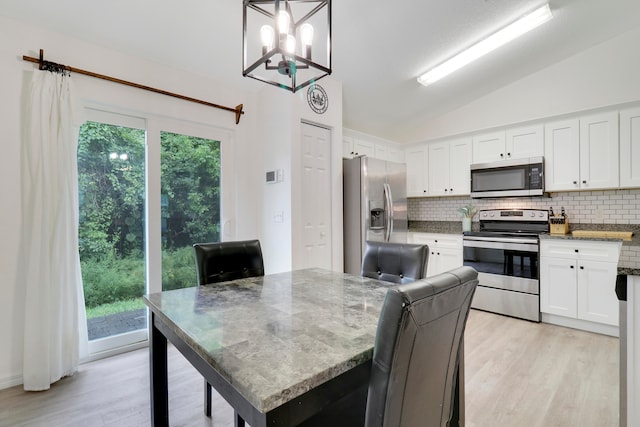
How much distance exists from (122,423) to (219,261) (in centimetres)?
102

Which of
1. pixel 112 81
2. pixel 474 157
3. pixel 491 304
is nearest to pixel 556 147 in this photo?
pixel 474 157

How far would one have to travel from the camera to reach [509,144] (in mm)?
3748

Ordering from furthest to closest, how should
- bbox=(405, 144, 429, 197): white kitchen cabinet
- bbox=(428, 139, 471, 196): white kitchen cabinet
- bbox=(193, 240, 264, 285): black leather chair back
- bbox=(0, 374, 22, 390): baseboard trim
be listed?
bbox=(405, 144, 429, 197): white kitchen cabinet, bbox=(428, 139, 471, 196): white kitchen cabinet, bbox=(0, 374, 22, 390): baseboard trim, bbox=(193, 240, 264, 285): black leather chair back

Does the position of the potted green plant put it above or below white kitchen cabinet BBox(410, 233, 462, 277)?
above

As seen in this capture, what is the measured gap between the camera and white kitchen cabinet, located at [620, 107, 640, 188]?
296 cm

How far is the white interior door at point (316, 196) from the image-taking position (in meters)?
3.14

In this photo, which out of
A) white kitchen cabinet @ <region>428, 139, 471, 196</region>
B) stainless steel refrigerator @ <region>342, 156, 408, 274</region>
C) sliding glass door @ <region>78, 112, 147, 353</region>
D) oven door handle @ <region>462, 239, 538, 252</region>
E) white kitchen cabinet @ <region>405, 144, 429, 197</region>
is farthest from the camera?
white kitchen cabinet @ <region>405, 144, 429, 197</region>

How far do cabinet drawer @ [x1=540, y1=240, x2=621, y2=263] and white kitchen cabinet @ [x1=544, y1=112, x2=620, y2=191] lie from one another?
674 millimetres

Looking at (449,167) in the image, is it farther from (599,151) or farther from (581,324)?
(581,324)

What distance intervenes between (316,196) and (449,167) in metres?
2.14

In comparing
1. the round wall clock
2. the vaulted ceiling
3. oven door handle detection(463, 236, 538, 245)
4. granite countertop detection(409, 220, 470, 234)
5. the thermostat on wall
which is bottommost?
oven door handle detection(463, 236, 538, 245)

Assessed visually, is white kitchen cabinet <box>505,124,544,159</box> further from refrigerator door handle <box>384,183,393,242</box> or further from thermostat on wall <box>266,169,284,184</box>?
thermostat on wall <box>266,169,284,184</box>

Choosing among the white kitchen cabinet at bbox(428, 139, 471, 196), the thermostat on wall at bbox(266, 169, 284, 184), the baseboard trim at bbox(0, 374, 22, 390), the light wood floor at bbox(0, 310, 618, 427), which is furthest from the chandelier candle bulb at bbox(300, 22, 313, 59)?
the white kitchen cabinet at bbox(428, 139, 471, 196)

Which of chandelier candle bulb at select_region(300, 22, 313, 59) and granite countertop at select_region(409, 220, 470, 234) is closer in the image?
chandelier candle bulb at select_region(300, 22, 313, 59)
